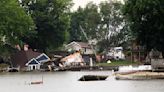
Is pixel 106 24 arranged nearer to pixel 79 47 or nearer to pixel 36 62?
pixel 79 47

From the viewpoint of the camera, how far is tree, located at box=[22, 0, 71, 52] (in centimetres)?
12700

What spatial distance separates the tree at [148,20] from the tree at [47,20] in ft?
125

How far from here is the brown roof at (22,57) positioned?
116 meters

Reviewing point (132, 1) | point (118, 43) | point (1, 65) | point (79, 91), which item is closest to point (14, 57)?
point (1, 65)

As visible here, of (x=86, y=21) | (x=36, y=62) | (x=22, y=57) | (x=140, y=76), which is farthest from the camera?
(x=86, y=21)

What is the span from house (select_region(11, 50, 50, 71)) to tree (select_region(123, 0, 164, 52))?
2924cm

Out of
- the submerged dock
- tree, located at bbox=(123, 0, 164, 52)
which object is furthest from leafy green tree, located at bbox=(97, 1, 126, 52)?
the submerged dock

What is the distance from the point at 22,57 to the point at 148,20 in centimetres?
3355

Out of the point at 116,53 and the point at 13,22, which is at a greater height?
the point at 13,22

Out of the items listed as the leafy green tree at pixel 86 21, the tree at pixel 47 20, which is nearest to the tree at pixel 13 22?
the tree at pixel 47 20

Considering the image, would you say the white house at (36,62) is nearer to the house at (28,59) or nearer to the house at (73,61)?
the house at (28,59)

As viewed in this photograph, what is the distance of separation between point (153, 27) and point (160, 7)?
2733mm

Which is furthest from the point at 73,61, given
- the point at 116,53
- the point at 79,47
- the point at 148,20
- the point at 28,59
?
the point at 79,47

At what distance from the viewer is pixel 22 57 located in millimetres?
116812
